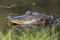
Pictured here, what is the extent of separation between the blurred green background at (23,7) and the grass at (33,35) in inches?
2.3

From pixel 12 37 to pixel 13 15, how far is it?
15 centimetres

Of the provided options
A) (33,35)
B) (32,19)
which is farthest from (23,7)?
(33,35)

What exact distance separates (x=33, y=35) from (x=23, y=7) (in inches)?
8.0

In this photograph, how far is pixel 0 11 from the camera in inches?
51.7

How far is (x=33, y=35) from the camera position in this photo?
51.9 inches

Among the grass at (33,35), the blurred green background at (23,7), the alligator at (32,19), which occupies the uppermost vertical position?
the blurred green background at (23,7)

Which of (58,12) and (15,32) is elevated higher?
(58,12)

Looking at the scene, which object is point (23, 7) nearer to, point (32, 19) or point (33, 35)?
point (32, 19)

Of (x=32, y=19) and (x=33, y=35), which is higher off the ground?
(x=32, y=19)

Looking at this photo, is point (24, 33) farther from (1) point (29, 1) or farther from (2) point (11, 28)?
(1) point (29, 1)

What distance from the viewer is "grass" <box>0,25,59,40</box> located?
1.31 metres

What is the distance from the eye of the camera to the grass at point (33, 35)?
1.31m

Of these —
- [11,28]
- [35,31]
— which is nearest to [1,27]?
[11,28]

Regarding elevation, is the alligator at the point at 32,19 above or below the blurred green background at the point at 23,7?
below
